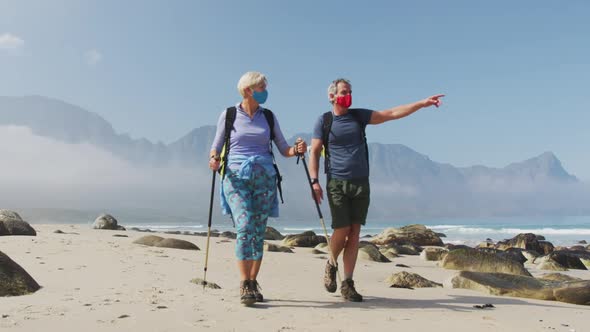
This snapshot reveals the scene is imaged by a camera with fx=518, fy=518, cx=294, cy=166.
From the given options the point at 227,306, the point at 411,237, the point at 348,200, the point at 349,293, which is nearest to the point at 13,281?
the point at 227,306

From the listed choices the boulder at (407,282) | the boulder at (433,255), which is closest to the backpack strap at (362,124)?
the boulder at (407,282)

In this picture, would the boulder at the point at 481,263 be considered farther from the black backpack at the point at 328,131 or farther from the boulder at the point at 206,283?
the boulder at the point at 206,283

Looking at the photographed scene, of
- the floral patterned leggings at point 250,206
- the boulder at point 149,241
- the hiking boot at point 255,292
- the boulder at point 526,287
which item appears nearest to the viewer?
the hiking boot at point 255,292

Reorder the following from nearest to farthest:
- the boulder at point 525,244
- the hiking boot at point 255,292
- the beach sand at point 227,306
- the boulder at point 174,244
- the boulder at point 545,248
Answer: the beach sand at point 227,306 → the hiking boot at point 255,292 → the boulder at point 174,244 → the boulder at point 545,248 → the boulder at point 525,244

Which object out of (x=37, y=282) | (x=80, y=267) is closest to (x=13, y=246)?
(x=80, y=267)

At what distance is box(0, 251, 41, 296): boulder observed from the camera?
17.5ft

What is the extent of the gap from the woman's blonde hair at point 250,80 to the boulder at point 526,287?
405 cm

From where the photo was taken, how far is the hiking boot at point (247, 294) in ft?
16.9

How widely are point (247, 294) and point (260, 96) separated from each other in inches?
84.0

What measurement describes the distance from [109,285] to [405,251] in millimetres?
12920

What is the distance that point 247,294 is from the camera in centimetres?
521

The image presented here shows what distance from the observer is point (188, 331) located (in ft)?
13.4

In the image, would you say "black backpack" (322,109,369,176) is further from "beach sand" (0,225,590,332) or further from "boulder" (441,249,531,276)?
"boulder" (441,249,531,276)

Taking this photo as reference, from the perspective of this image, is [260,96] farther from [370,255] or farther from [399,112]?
[370,255]
